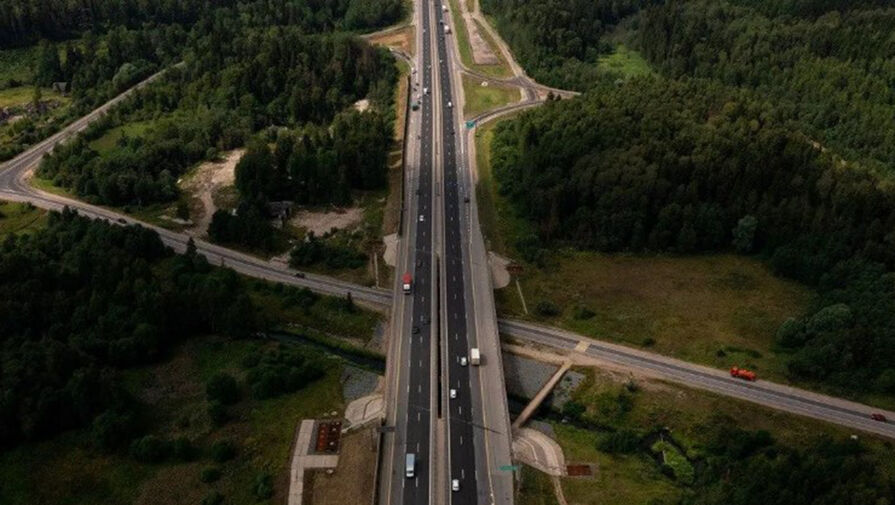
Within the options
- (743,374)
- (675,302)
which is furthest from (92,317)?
(743,374)

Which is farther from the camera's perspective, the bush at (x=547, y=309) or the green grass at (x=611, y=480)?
the bush at (x=547, y=309)

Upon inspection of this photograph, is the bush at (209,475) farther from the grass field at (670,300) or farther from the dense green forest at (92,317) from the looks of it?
the grass field at (670,300)

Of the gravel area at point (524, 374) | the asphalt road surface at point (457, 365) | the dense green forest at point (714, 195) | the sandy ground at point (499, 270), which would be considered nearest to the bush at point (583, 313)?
the gravel area at point (524, 374)

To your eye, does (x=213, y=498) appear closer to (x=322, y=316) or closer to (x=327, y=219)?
(x=322, y=316)

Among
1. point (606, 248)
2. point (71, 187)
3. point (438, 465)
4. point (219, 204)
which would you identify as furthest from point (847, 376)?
point (71, 187)

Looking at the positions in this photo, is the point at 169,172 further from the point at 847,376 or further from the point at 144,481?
the point at 847,376

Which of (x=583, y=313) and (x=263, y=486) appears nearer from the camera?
(x=263, y=486)

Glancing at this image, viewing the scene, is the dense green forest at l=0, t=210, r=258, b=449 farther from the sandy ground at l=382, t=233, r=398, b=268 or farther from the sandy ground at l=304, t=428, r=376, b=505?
the sandy ground at l=382, t=233, r=398, b=268
